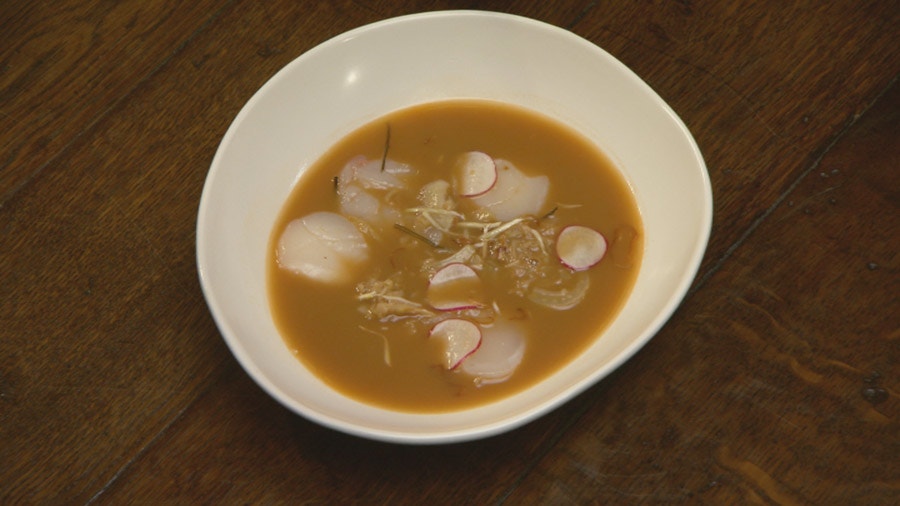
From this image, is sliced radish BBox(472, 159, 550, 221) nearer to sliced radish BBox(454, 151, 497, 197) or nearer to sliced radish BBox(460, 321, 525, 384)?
sliced radish BBox(454, 151, 497, 197)

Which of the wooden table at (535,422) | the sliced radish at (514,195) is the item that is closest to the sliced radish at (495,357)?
the wooden table at (535,422)

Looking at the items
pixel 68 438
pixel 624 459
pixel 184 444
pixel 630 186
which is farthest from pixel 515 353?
pixel 68 438

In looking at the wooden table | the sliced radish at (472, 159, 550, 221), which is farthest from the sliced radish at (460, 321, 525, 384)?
the sliced radish at (472, 159, 550, 221)

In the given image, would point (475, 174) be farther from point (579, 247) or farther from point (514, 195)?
point (579, 247)

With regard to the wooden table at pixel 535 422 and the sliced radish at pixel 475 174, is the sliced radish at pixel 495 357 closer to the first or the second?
the wooden table at pixel 535 422

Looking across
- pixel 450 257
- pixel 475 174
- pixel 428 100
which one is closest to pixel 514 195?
pixel 475 174

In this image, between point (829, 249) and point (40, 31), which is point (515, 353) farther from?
point (40, 31)
